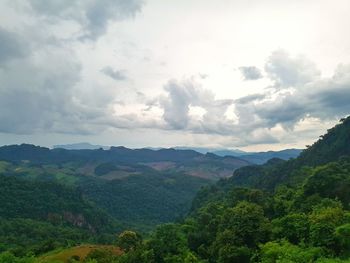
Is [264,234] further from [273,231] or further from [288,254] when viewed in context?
[288,254]

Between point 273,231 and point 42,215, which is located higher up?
point 273,231

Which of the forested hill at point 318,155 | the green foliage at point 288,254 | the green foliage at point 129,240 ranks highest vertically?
the forested hill at point 318,155

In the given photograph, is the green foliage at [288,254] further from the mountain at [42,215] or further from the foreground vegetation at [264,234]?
the mountain at [42,215]

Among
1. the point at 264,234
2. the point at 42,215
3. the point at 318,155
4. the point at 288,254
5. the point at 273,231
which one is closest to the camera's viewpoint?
the point at 288,254

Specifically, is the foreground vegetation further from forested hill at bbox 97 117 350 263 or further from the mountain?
the mountain

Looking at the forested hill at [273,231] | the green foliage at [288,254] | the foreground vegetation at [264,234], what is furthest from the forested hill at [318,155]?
the green foliage at [288,254]

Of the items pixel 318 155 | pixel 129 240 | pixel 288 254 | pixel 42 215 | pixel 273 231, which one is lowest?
pixel 42 215

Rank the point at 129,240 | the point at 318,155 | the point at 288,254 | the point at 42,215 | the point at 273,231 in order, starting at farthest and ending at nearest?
the point at 42,215 < the point at 318,155 < the point at 129,240 < the point at 273,231 < the point at 288,254

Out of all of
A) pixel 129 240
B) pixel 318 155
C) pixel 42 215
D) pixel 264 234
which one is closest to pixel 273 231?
pixel 264 234

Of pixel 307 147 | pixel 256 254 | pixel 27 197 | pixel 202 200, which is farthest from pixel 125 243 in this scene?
pixel 27 197

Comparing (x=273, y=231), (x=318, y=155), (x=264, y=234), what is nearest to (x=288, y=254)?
(x=273, y=231)

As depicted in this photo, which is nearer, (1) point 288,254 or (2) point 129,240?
(1) point 288,254

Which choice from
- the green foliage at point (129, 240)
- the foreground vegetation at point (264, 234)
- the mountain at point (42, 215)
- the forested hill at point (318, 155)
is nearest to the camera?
the foreground vegetation at point (264, 234)

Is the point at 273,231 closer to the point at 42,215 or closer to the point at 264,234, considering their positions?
the point at 264,234
